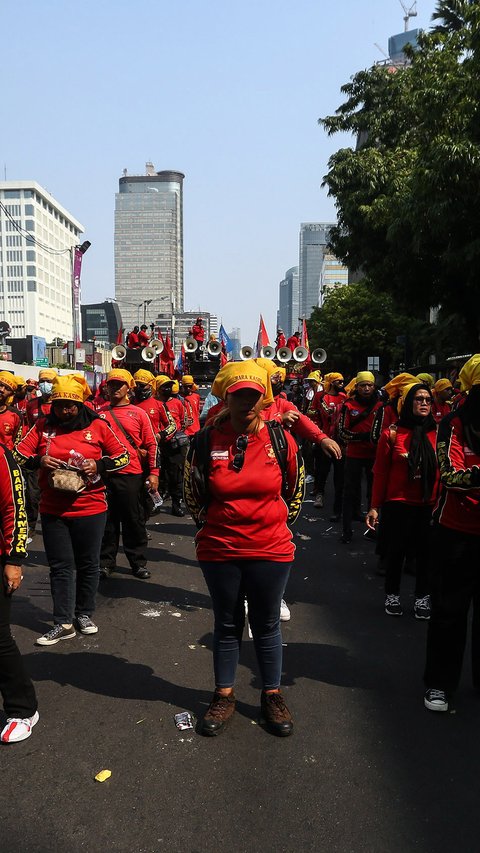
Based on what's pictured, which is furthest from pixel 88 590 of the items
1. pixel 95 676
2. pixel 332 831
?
pixel 332 831

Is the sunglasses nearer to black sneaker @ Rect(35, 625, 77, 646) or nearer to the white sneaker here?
the white sneaker

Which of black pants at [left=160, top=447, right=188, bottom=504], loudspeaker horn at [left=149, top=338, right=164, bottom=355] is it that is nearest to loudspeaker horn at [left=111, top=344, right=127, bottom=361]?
loudspeaker horn at [left=149, top=338, right=164, bottom=355]

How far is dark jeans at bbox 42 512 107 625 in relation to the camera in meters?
4.78

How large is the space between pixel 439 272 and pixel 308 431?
14077 millimetres

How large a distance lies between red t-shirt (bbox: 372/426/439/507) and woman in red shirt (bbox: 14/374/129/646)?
6.71 feet

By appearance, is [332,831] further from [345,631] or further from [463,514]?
[345,631]

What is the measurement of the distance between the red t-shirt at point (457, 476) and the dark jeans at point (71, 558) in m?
2.50

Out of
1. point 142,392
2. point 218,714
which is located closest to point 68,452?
point 218,714

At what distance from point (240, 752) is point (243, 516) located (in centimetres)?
119

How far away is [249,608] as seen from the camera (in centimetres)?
359

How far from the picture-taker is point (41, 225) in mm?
144875

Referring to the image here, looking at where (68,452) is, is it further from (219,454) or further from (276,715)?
(276,715)

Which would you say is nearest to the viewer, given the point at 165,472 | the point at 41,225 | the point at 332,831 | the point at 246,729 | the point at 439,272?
the point at 332,831

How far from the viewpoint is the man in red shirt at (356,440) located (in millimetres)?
7969
